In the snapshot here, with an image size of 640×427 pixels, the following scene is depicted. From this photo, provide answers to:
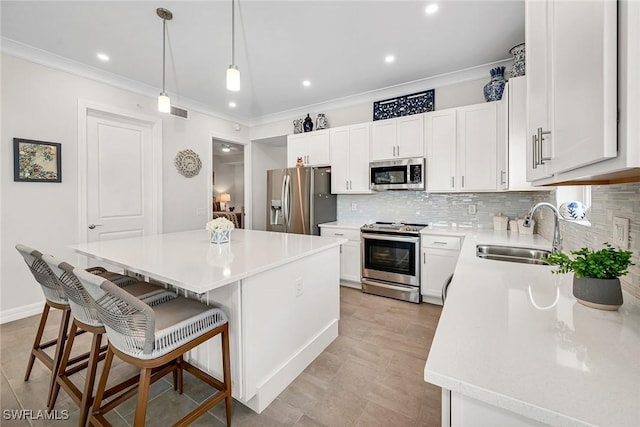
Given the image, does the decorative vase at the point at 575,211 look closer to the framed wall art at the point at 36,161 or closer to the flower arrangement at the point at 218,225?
the flower arrangement at the point at 218,225

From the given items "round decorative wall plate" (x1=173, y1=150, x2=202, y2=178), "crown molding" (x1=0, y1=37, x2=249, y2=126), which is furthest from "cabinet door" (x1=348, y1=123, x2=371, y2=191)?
"crown molding" (x1=0, y1=37, x2=249, y2=126)

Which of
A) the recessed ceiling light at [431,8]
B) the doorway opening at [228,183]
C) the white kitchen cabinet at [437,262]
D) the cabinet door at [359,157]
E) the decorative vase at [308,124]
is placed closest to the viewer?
the recessed ceiling light at [431,8]

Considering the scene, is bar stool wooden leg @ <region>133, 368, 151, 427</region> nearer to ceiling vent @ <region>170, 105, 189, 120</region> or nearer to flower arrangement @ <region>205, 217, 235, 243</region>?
flower arrangement @ <region>205, 217, 235, 243</region>

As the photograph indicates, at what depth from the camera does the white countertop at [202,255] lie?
132 cm

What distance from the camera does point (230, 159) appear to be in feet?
30.9

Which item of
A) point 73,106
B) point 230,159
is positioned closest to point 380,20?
point 73,106

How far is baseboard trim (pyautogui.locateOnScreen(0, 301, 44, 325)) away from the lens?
2682 millimetres

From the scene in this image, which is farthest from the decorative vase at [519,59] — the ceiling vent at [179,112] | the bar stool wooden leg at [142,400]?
the ceiling vent at [179,112]

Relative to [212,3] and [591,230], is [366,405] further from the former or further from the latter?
[212,3]

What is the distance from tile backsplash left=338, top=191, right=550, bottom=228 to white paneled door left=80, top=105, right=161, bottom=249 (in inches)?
112

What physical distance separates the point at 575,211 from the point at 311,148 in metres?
3.23

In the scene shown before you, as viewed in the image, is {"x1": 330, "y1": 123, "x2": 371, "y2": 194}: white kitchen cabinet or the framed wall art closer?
the framed wall art

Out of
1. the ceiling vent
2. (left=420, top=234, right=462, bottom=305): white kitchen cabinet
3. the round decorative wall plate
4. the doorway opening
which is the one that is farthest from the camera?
the doorway opening

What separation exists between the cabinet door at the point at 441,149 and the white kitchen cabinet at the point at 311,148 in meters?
1.45
